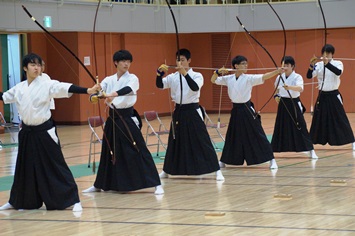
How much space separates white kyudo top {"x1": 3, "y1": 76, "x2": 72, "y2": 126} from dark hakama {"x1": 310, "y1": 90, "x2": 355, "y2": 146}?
521cm

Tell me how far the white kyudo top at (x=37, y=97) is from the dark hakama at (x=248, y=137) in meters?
3.00

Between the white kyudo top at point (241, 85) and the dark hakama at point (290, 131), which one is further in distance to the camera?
the dark hakama at point (290, 131)

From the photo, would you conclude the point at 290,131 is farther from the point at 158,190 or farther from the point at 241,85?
the point at 158,190

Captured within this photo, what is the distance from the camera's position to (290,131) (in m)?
10.1

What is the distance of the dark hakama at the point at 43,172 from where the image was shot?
651cm

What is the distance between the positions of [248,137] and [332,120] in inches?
87.0

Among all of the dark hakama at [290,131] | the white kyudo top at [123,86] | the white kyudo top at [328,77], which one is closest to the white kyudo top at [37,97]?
the white kyudo top at [123,86]

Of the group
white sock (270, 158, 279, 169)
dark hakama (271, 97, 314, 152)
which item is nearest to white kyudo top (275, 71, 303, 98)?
dark hakama (271, 97, 314, 152)

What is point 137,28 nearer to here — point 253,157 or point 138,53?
point 138,53

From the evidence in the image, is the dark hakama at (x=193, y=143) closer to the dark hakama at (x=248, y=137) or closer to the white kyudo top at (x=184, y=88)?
the white kyudo top at (x=184, y=88)

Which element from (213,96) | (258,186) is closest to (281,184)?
(258,186)

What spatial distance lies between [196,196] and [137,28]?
999 centimetres

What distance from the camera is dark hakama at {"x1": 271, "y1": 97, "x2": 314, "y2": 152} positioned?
10.0 meters

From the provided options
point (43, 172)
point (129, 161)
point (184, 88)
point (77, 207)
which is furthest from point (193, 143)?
point (43, 172)
